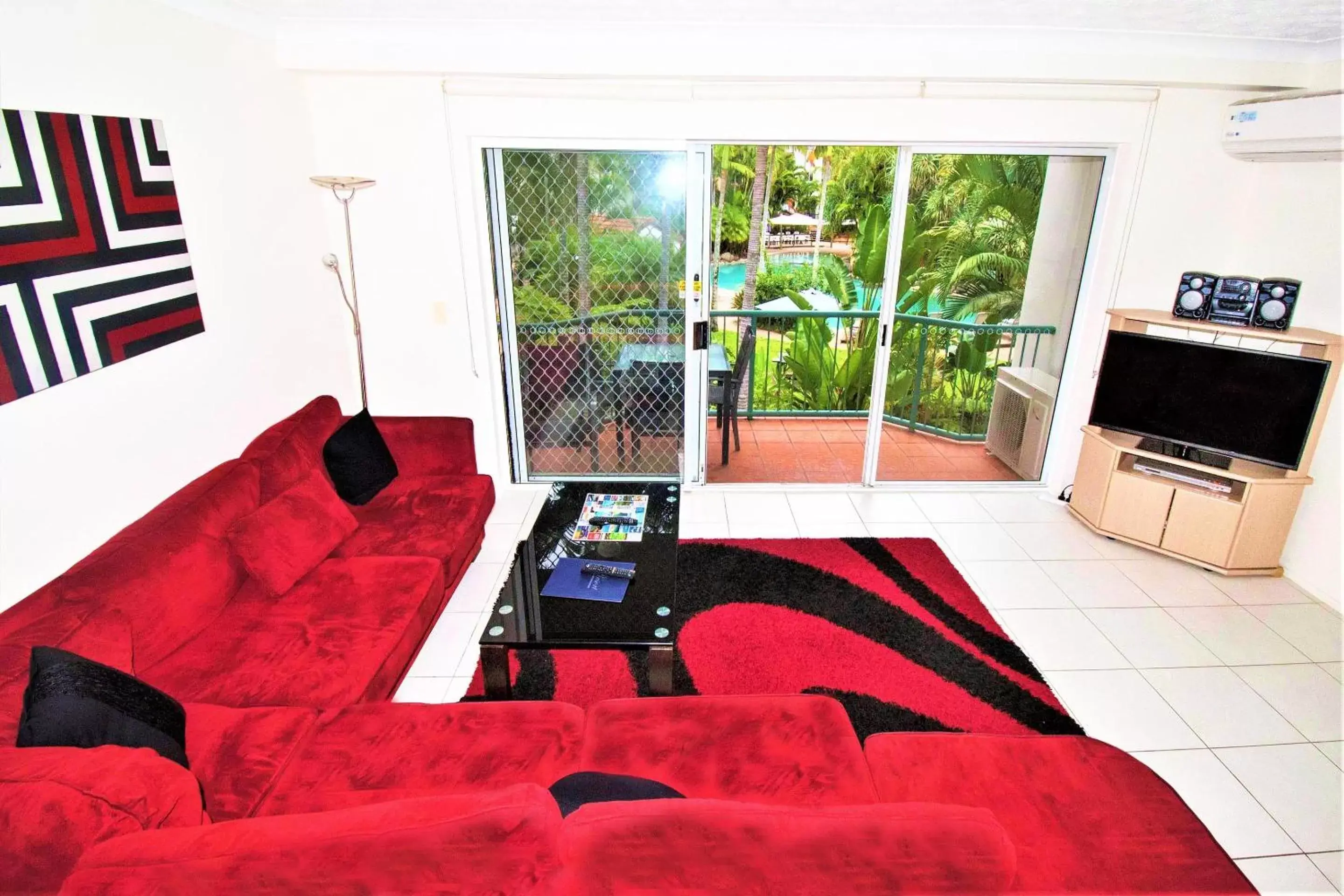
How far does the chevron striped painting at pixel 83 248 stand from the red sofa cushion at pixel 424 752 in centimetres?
144

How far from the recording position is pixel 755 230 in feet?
20.8

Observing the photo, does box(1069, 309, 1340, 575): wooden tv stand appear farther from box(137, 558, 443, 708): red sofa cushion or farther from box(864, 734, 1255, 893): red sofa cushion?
box(137, 558, 443, 708): red sofa cushion

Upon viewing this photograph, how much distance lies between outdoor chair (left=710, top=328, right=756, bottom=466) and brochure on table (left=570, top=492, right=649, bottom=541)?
1.75 meters

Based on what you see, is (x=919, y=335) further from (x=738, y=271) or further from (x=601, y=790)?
(x=601, y=790)

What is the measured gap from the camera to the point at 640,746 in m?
1.94

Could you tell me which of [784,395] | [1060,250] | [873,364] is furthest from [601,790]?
[784,395]

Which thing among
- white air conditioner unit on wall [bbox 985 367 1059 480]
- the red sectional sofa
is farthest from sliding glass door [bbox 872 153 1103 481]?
the red sectional sofa

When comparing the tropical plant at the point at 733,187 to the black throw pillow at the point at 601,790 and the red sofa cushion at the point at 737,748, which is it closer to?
the red sofa cushion at the point at 737,748

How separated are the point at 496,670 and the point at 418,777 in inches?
25.0

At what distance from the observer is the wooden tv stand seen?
3.36m

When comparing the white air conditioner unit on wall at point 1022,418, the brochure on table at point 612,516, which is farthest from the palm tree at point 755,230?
the brochure on table at point 612,516

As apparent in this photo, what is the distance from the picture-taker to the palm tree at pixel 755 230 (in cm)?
605

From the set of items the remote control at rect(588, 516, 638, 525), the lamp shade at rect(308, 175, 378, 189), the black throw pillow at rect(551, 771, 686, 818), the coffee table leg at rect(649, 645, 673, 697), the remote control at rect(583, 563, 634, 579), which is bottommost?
the coffee table leg at rect(649, 645, 673, 697)

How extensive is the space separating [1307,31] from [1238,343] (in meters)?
1.46
